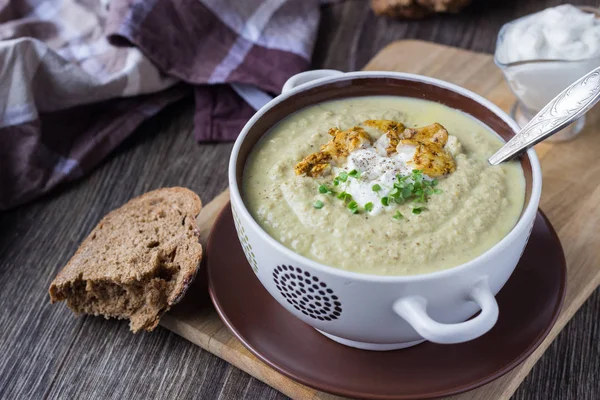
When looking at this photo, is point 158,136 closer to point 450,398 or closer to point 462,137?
point 462,137

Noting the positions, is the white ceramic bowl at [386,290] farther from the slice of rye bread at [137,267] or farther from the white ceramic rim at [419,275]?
the slice of rye bread at [137,267]

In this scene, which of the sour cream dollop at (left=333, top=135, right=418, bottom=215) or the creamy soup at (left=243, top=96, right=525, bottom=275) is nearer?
the creamy soup at (left=243, top=96, right=525, bottom=275)

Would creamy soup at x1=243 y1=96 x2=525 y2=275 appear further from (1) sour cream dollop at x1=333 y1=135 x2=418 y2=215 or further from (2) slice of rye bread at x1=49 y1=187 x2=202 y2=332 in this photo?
(2) slice of rye bread at x1=49 y1=187 x2=202 y2=332

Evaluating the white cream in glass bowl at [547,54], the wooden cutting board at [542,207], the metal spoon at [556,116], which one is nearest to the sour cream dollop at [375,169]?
the metal spoon at [556,116]

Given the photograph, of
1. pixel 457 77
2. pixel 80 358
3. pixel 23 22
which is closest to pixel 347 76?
pixel 457 77

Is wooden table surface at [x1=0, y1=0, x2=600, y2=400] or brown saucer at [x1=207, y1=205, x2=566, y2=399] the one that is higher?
brown saucer at [x1=207, y1=205, x2=566, y2=399]

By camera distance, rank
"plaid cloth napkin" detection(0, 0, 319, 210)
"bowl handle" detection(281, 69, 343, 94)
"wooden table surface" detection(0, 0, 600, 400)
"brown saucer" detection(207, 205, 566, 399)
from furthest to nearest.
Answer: "plaid cloth napkin" detection(0, 0, 319, 210)
"bowl handle" detection(281, 69, 343, 94)
"wooden table surface" detection(0, 0, 600, 400)
"brown saucer" detection(207, 205, 566, 399)

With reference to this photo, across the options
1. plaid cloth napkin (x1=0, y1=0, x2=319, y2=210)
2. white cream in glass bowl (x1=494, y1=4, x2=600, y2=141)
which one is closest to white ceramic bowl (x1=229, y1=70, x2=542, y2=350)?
white cream in glass bowl (x1=494, y1=4, x2=600, y2=141)
